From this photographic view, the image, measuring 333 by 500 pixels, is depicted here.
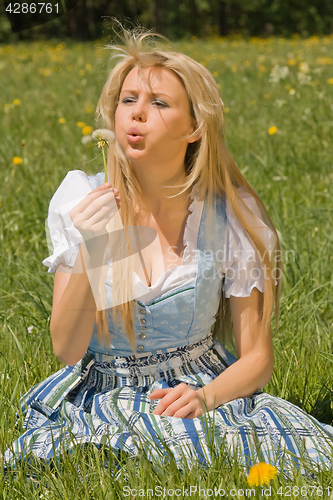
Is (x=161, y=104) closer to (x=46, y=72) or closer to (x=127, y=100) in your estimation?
(x=127, y=100)

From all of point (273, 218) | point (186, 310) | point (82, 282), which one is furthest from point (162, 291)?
point (273, 218)

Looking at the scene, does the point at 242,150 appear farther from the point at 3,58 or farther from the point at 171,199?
the point at 3,58

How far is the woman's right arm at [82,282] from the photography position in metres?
1.27

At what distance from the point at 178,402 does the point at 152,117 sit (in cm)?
71

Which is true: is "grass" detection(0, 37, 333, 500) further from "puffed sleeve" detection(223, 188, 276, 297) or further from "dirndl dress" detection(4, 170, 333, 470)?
"puffed sleeve" detection(223, 188, 276, 297)

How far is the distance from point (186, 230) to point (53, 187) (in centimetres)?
179

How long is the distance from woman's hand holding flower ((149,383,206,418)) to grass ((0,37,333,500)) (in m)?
0.14

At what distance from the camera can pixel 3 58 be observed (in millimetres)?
9930

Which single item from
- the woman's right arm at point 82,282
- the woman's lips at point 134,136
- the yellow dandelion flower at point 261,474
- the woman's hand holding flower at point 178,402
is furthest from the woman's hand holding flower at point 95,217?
the yellow dandelion flower at point 261,474

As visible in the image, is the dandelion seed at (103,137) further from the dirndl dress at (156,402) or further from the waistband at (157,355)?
the waistband at (157,355)

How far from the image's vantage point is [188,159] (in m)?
1.61

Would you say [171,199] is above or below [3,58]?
below

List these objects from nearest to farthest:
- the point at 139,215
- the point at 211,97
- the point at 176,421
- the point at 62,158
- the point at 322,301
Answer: the point at 176,421 → the point at 211,97 → the point at 139,215 → the point at 322,301 → the point at 62,158

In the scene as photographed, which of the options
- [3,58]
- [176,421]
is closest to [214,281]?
[176,421]
